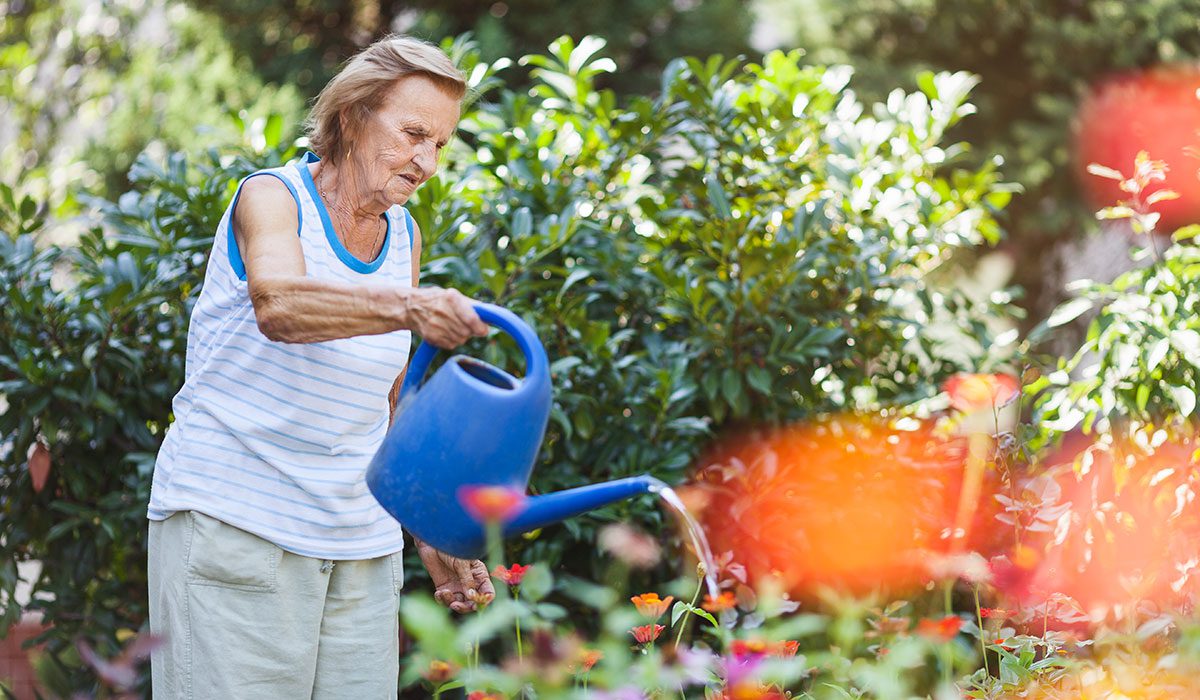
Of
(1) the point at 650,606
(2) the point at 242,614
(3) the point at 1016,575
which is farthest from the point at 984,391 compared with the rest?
(2) the point at 242,614

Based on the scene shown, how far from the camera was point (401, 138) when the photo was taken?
1.74 m

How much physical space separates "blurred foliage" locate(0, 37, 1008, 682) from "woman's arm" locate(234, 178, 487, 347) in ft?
2.98

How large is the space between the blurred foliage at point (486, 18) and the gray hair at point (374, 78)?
17.8ft

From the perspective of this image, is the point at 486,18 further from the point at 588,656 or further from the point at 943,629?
the point at 943,629

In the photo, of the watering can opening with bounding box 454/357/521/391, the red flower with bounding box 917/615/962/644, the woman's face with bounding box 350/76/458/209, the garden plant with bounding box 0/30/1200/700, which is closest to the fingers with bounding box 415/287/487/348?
the watering can opening with bounding box 454/357/521/391

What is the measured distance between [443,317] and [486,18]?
19.5 ft

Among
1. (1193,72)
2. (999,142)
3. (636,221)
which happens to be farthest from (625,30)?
(636,221)

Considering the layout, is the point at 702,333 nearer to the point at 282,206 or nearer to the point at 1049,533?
the point at 1049,533

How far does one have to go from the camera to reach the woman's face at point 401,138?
1737 millimetres

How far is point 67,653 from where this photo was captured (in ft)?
9.64

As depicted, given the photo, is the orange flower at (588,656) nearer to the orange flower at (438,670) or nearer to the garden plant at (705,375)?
the orange flower at (438,670)

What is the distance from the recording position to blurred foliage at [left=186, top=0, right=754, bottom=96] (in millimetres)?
7293

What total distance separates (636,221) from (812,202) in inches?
17.0

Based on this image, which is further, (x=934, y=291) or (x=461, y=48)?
(x=934, y=291)
